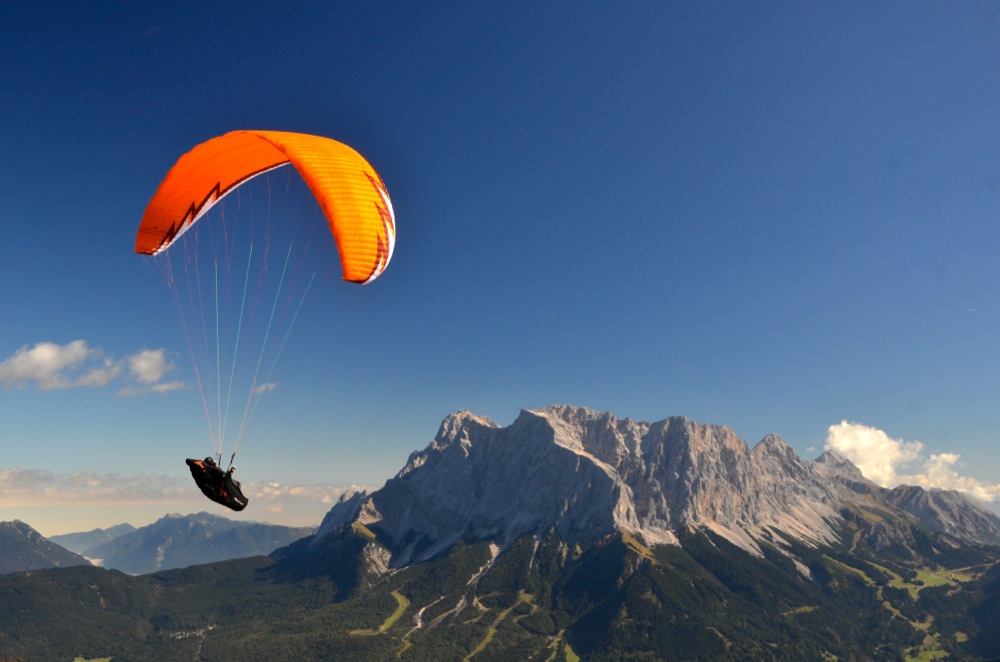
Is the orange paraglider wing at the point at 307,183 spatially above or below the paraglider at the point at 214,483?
above

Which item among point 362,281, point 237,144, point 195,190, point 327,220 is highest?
point 237,144

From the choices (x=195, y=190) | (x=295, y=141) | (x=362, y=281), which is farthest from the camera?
(x=195, y=190)

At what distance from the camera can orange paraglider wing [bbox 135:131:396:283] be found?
29.5 m

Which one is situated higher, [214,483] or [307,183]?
[307,183]

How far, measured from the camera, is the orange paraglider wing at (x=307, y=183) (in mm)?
29500

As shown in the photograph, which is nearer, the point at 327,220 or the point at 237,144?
the point at 327,220

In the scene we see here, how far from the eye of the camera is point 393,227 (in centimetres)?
3297

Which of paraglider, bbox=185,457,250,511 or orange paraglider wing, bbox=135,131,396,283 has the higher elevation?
orange paraglider wing, bbox=135,131,396,283

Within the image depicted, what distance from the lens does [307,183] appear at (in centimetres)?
2930

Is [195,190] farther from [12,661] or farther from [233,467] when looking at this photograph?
[12,661]

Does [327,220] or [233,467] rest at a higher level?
[327,220]

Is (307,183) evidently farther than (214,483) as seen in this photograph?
No

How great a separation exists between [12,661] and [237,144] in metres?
131

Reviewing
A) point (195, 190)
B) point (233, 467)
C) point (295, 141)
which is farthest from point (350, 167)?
point (233, 467)
